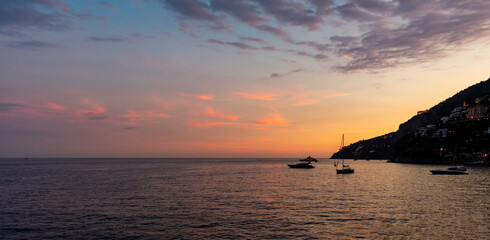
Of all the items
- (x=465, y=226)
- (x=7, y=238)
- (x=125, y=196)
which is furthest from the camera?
(x=125, y=196)

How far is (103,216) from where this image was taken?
135 feet

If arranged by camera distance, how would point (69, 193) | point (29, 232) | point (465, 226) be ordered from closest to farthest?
A: point (29, 232) → point (465, 226) → point (69, 193)

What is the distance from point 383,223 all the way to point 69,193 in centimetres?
5756

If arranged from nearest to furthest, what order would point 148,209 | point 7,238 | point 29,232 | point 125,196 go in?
point 7,238 < point 29,232 < point 148,209 < point 125,196

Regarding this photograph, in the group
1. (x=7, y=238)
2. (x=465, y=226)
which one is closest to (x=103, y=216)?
(x=7, y=238)

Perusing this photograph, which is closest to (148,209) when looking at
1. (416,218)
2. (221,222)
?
(221,222)

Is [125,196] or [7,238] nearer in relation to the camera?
[7,238]

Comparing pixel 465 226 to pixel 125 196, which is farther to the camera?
pixel 125 196

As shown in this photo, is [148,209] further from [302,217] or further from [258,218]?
[302,217]

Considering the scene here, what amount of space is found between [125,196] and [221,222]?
2909 cm

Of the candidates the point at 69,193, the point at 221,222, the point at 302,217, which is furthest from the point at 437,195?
the point at 69,193

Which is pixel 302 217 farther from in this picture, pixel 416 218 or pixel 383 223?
pixel 416 218

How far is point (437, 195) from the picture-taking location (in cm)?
6141

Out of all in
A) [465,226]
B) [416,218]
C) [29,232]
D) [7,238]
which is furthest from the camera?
[416,218]
